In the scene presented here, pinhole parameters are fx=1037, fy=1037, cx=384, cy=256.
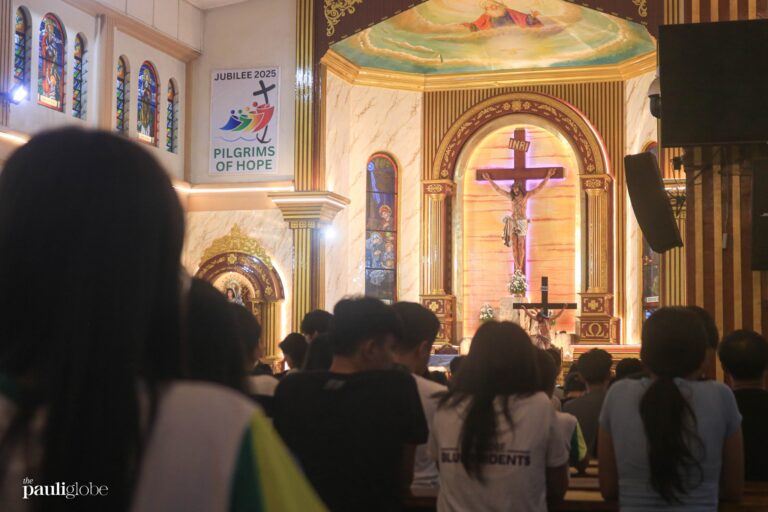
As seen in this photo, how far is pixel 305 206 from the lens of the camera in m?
16.4

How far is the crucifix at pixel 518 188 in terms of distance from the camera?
18578mm

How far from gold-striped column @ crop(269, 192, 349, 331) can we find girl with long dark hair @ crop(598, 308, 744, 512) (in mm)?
12940

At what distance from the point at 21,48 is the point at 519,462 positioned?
1195 centimetres

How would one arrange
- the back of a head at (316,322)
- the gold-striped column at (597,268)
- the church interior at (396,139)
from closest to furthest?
the back of a head at (316,322) < the church interior at (396,139) < the gold-striped column at (597,268)

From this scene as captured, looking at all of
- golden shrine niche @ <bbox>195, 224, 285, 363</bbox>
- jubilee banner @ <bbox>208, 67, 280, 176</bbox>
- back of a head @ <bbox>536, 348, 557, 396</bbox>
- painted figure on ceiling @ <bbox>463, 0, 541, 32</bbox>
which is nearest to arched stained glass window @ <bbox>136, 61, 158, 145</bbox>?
jubilee banner @ <bbox>208, 67, 280, 176</bbox>

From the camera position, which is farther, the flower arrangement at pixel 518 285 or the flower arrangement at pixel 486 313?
the flower arrangement at pixel 518 285

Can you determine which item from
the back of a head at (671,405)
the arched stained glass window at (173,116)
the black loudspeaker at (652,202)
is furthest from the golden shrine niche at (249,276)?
the back of a head at (671,405)

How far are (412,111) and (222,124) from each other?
147 inches

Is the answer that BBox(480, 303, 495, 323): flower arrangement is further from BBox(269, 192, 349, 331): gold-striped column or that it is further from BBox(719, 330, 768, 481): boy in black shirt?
BBox(719, 330, 768, 481): boy in black shirt

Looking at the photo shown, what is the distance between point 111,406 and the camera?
1.14m

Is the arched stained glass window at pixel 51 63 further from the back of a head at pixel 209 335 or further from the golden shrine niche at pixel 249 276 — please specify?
the back of a head at pixel 209 335

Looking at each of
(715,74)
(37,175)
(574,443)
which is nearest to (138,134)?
(715,74)

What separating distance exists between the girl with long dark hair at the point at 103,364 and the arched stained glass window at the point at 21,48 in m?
13.1

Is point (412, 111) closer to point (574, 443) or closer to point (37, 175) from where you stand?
point (574, 443)
